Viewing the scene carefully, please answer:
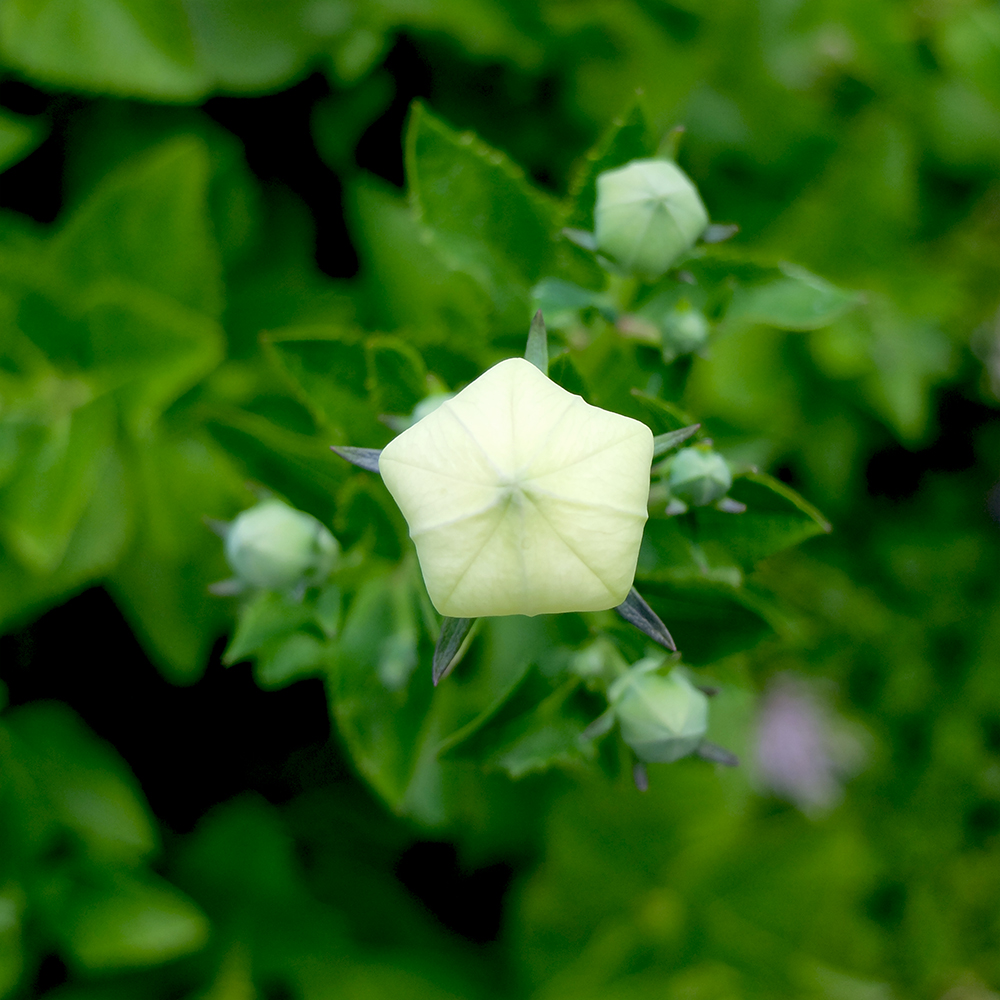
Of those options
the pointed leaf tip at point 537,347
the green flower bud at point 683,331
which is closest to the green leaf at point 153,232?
the green flower bud at point 683,331

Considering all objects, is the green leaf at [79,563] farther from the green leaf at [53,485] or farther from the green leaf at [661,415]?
the green leaf at [661,415]

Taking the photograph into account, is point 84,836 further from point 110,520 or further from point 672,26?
point 672,26

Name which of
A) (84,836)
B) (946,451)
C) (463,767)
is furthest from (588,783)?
(946,451)

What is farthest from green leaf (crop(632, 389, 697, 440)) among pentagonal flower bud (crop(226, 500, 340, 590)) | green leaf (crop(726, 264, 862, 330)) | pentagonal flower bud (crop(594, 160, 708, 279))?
pentagonal flower bud (crop(226, 500, 340, 590))

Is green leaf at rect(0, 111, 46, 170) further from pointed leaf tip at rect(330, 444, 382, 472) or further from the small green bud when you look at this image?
the small green bud

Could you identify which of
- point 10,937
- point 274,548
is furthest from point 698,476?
point 10,937

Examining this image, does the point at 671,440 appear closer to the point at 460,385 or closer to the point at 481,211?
the point at 460,385
